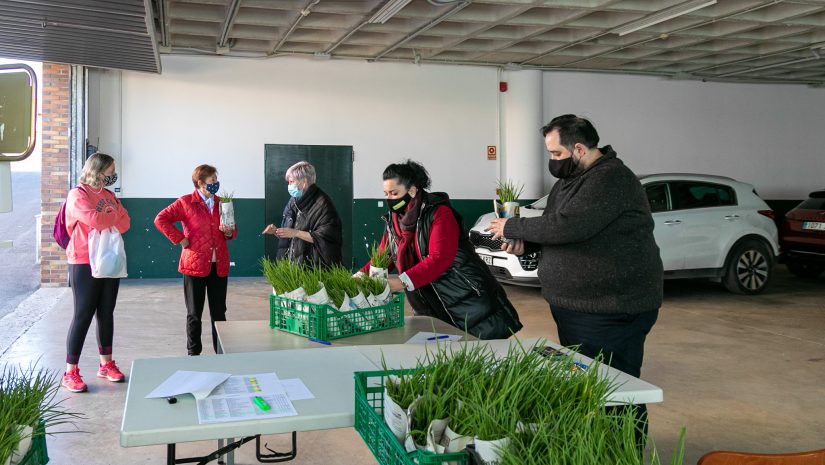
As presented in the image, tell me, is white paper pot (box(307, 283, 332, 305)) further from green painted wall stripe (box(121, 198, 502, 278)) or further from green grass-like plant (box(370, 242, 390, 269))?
green painted wall stripe (box(121, 198, 502, 278))

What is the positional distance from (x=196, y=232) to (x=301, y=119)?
649 cm

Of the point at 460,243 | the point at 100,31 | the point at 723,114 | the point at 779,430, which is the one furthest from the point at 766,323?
the point at 100,31

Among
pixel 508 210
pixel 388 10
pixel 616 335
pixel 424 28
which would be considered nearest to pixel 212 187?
pixel 508 210

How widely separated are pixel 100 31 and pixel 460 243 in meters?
5.76

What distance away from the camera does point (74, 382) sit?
5059mm

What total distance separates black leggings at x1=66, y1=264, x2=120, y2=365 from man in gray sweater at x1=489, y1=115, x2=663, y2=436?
10.3 feet

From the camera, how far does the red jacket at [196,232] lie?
17.4 feet

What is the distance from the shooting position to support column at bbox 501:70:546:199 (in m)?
12.3

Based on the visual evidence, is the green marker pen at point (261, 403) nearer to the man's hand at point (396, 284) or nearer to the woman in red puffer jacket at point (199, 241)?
the man's hand at point (396, 284)

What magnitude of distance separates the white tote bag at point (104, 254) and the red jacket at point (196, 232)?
386mm

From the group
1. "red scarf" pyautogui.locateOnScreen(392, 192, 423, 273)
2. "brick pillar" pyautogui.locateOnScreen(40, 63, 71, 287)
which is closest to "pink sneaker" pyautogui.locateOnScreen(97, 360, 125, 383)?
"red scarf" pyautogui.locateOnScreen(392, 192, 423, 273)

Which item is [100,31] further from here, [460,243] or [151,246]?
[460,243]

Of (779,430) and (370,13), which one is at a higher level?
(370,13)

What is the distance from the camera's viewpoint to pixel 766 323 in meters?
8.02
